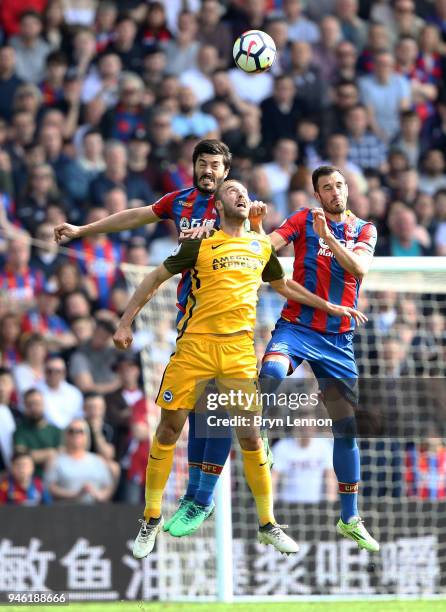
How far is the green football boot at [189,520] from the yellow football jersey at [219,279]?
1394mm

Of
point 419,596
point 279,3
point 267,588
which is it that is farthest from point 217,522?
point 279,3

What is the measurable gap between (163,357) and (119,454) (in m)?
1.35

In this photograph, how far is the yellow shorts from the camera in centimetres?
1009

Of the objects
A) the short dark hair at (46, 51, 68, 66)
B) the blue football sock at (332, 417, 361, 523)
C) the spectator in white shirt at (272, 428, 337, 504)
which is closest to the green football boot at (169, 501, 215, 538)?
the blue football sock at (332, 417, 361, 523)

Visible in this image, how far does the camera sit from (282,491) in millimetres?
14570

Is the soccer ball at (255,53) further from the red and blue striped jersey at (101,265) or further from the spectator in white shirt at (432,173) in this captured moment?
the spectator in white shirt at (432,173)

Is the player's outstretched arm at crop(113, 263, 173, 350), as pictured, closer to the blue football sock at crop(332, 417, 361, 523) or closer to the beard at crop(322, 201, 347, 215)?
the beard at crop(322, 201, 347, 215)

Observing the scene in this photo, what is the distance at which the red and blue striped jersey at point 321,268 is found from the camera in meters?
10.8

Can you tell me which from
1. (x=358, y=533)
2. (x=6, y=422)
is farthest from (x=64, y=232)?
(x=6, y=422)

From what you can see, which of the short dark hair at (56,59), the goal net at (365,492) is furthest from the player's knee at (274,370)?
the short dark hair at (56,59)

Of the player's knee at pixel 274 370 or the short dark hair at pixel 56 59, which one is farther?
the short dark hair at pixel 56 59

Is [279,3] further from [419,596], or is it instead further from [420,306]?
[419,596]

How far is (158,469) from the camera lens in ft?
33.8

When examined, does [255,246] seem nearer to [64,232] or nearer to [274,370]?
[274,370]
